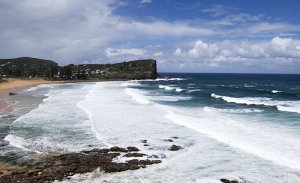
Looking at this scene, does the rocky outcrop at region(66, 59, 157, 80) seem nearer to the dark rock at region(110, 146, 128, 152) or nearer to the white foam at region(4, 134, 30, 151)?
the white foam at region(4, 134, 30, 151)

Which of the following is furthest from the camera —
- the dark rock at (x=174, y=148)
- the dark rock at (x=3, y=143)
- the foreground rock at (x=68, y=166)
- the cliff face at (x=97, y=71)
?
the cliff face at (x=97, y=71)

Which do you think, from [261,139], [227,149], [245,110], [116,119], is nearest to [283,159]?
[227,149]

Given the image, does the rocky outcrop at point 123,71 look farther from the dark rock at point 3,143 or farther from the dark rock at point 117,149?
the dark rock at point 117,149

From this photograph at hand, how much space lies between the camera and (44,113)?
140 feet

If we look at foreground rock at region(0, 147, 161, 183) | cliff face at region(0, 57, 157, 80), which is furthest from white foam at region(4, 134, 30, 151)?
cliff face at region(0, 57, 157, 80)

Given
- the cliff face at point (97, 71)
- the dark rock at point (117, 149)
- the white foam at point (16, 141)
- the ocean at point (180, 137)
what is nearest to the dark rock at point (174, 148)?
the ocean at point (180, 137)

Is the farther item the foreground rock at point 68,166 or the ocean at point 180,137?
the ocean at point 180,137

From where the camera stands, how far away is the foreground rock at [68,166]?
19558 millimetres

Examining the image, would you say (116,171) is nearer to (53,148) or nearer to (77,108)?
(53,148)

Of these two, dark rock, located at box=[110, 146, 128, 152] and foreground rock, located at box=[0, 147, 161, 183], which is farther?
dark rock, located at box=[110, 146, 128, 152]

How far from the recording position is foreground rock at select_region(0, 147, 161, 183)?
1956cm

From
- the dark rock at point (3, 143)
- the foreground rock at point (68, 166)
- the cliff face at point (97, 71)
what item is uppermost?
the cliff face at point (97, 71)

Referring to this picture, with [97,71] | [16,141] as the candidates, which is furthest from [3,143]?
[97,71]

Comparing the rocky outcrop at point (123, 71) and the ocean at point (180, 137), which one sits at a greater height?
the rocky outcrop at point (123, 71)
